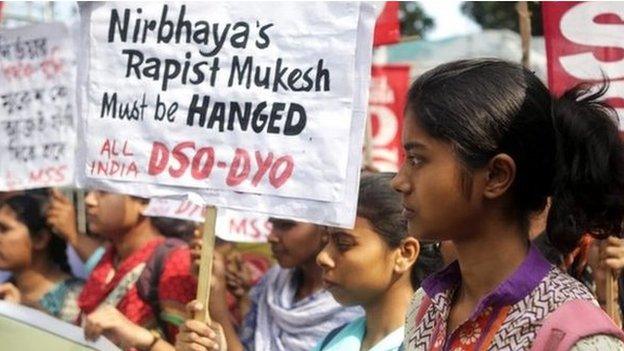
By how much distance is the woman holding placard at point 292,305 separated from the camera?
3.52 m

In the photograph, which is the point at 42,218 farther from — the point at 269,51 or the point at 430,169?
the point at 430,169

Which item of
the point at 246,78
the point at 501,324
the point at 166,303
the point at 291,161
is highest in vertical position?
the point at 246,78

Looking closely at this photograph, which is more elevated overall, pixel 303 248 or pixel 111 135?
pixel 111 135

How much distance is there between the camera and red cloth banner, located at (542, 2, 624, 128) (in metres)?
3.42

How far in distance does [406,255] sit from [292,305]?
2.86 ft

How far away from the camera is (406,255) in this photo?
9.41ft

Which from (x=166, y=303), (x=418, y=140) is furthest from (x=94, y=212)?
(x=418, y=140)

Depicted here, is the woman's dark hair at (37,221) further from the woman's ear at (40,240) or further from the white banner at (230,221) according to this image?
the white banner at (230,221)

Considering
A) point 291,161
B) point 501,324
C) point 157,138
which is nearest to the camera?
point 501,324

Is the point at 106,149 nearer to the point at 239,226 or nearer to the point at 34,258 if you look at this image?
the point at 34,258

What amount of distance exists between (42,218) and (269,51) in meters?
2.27

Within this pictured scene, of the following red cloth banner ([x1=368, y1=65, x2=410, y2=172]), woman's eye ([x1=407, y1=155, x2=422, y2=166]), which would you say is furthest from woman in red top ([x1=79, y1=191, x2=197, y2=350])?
red cloth banner ([x1=368, y1=65, x2=410, y2=172])

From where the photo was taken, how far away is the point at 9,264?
4.62 metres

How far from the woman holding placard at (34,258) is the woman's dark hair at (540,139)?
2962mm
